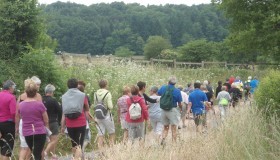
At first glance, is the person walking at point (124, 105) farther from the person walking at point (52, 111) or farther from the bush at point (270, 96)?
the bush at point (270, 96)

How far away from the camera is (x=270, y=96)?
8.45 m

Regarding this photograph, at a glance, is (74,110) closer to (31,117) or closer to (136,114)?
(31,117)

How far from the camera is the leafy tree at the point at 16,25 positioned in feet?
43.7

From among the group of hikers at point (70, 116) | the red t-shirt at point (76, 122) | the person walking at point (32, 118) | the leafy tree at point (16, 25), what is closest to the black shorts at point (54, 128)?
the group of hikers at point (70, 116)

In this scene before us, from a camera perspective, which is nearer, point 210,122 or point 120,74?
point 210,122

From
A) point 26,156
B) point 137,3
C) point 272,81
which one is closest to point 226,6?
point 272,81

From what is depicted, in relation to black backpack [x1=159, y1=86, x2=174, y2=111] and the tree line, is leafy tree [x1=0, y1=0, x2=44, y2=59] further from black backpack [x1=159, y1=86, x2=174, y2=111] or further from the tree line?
the tree line

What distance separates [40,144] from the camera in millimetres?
7754

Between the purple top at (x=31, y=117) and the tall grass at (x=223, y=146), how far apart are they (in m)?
1.93

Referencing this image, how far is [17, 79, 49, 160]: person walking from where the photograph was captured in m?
7.49

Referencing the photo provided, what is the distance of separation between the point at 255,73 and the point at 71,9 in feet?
251

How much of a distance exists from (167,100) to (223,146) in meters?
4.58

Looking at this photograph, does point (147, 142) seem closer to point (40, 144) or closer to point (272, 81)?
point (40, 144)

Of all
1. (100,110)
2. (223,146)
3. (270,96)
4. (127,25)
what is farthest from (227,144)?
(127,25)
